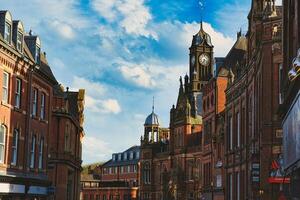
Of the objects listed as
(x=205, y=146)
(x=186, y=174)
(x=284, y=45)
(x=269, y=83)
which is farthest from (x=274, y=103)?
(x=186, y=174)

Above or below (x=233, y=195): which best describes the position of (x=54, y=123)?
above

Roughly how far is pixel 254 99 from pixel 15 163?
15.4m

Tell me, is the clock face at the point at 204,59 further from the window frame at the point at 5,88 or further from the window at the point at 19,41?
the window frame at the point at 5,88

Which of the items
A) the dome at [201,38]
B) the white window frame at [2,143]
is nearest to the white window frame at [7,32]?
the white window frame at [2,143]

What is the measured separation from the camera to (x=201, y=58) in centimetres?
12119

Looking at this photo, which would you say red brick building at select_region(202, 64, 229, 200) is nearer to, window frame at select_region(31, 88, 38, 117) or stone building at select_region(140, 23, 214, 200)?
stone building at select_region(140, 23, 214, 200)

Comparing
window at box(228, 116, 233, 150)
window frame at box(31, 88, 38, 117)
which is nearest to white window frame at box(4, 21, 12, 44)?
window frame at box(31, 88, 38, 117)

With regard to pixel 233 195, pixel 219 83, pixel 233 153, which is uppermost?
pixel 219 83

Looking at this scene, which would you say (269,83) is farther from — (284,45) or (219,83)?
(219,83)

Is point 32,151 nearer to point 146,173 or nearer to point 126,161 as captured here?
point 146,173

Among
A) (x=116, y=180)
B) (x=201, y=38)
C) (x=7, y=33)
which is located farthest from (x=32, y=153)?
Result: (x=116, y=180)

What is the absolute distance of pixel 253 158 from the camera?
3675 cm

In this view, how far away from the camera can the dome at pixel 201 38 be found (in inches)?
4811

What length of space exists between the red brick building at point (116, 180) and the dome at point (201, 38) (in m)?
39.7
